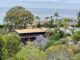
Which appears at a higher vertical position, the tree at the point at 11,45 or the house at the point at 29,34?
the tree at the point at 11,45

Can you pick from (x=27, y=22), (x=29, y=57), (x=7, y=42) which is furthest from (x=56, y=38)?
(x=29, y=57)

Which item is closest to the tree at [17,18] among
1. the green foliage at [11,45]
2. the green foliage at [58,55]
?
the green foliage at [11,45]

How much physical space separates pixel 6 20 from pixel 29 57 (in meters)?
20.6

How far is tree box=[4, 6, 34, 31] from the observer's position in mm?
33656

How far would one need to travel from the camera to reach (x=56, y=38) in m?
27.8

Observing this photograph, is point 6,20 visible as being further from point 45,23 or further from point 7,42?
point 7,42

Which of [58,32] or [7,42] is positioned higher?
[7,42]

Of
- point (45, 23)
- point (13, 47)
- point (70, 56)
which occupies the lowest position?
point (45, 23)

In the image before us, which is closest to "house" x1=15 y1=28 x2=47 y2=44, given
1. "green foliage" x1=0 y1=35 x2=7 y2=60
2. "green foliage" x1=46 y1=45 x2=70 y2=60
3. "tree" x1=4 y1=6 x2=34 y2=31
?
"tree" x1=4 y1=6 x2=34 y2=31

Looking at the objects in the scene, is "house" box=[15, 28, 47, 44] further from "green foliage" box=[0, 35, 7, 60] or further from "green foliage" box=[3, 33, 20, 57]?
"green foliage" box=[0, 35, 7, 60]

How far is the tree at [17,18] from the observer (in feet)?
110

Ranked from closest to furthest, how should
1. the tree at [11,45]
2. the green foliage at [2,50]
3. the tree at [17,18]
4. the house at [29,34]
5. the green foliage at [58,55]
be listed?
the green foliage at [58,55], the green foliage at [2,50], the tree at [11,45], the house at [29,34], the tree at [17,18]

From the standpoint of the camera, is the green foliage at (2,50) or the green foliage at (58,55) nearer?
the green foliage at (58,55)

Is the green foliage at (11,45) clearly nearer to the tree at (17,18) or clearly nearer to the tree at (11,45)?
the tree at (11,45)
